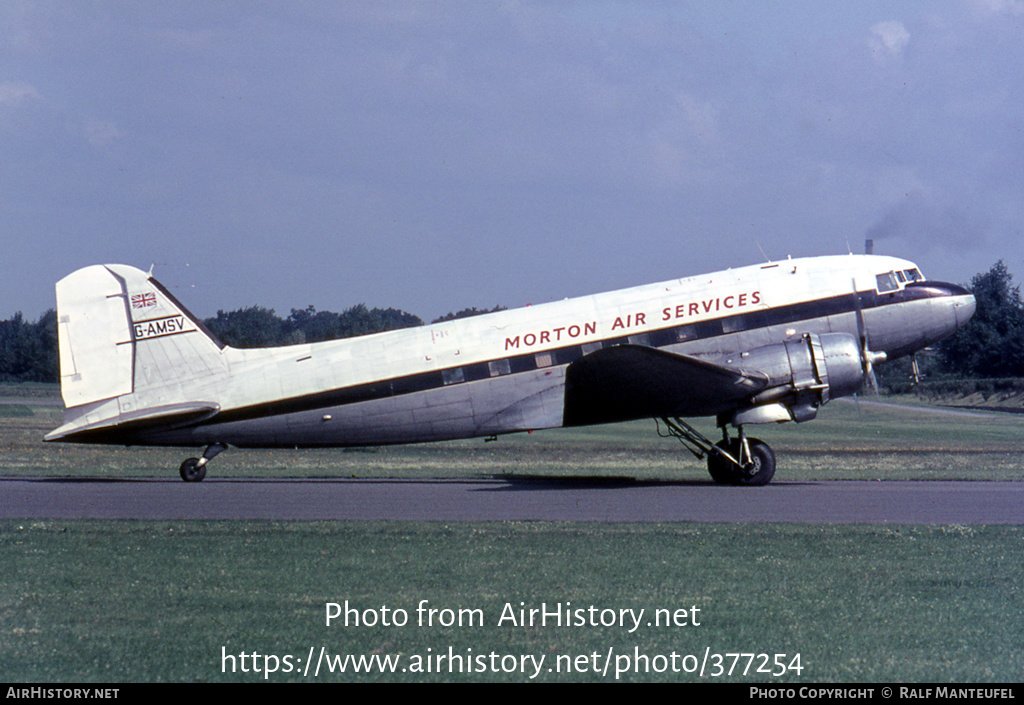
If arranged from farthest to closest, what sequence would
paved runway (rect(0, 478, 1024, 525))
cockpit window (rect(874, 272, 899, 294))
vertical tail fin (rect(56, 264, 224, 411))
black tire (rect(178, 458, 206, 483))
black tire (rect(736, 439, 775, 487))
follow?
black tire (rect(178, 458, 206, 483)), vertical tail fin (rect(56, 264, 224, 411)), cockpit window (rect(874, 272, 899, 294)), black tire (rect(736, 439, 775, 487)), paved runway (rect(0, 478, 1024, 525))

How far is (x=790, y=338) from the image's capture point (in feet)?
57.0

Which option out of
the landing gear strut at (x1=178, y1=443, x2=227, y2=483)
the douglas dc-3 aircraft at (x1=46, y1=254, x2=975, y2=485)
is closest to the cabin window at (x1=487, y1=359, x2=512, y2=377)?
the douglas dc-3 aircraft at (x1=46, y1=254, x2=975, y2=485)

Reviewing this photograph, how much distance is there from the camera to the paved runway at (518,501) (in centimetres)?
1316

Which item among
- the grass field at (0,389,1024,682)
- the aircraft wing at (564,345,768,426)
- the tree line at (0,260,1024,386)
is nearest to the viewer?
the grass field at (0,389,1024,682)

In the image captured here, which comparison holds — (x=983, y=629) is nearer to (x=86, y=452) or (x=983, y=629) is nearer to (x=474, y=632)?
(x=474, y=632)

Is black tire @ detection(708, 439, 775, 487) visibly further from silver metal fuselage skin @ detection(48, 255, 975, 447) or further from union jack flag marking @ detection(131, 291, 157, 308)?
union jack flag marking @ detection(131, 291, 157, 308)

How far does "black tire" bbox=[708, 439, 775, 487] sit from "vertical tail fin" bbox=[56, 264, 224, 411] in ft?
33.1

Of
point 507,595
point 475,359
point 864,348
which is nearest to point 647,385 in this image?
point 475,359

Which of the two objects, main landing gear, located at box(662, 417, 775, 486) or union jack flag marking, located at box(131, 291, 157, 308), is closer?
main landing gear, located at box(662, 417, 775, 486)

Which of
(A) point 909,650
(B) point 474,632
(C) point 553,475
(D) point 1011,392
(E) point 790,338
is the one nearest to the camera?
(A) point 909,650

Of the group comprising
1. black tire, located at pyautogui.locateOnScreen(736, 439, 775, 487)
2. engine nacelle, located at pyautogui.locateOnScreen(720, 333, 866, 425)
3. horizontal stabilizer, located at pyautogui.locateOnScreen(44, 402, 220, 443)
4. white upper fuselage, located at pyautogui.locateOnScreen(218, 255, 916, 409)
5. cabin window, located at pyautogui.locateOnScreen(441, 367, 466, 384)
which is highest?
white upper fuselage, located at pyautogui.locateOnScreen(218, 255, 916, 409)

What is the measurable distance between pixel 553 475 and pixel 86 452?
16420 mm

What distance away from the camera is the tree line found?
64.6m

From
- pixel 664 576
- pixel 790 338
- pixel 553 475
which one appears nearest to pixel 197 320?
pixel 553 475
